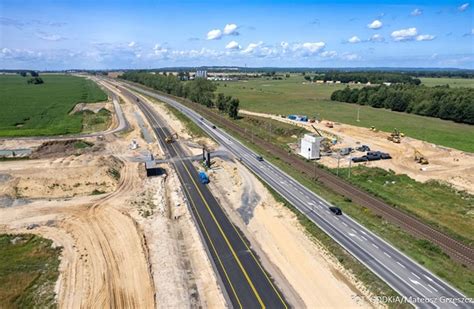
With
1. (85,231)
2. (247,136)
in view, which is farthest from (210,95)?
(85,231)

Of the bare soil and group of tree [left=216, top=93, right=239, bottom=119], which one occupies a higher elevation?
group of tree [left=216, top=93, right=239, bottom=119]

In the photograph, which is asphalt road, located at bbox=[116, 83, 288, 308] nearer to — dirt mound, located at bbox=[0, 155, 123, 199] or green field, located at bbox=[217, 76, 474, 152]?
dirt mound, located at bbox=[0, 155, 123, 199]

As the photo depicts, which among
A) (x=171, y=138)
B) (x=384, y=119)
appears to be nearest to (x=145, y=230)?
(x=171, y=138)

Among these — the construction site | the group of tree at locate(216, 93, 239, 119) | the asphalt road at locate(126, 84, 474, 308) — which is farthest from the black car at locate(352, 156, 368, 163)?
the group of tree at locate(216, 93, 239, 119)

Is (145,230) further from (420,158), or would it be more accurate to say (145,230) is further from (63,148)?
(420,158)

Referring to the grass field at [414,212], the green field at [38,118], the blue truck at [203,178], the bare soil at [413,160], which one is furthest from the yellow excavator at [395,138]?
the green field at [38,118]

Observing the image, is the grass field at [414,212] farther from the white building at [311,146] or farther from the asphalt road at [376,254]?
the white building at [311,146]
